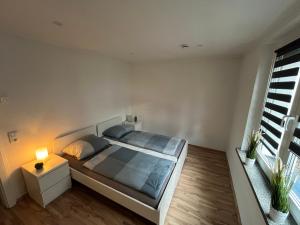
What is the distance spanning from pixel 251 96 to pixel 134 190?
2.13 meters

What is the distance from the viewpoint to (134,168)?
2.07 m

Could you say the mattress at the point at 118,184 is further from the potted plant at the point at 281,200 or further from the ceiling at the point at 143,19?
the ceiling at the point at 143,19

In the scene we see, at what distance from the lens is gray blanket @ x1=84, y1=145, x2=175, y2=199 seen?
5.85ft

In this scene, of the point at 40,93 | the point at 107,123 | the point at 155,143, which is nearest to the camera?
the point at 40,93

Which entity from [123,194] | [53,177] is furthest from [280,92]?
[53,177]

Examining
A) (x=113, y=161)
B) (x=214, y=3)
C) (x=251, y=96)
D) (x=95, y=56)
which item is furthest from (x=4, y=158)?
(x=251, y=96)

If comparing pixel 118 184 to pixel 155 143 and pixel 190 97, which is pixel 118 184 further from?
pixel 190 97

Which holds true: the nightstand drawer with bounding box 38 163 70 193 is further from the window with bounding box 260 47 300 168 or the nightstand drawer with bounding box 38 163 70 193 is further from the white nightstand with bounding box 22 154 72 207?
the window with bounding box 260 47 300 168

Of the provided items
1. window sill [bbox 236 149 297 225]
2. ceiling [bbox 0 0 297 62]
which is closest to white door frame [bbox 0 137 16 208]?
ceiling [bbox 0 0 297 62]

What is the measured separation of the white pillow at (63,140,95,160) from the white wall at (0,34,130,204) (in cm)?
35

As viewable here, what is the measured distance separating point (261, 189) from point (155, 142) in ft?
6.02

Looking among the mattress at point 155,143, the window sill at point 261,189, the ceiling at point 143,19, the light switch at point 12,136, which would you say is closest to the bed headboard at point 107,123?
the mattress at point 155,143

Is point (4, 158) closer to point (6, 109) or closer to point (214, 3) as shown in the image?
point (6, 109)

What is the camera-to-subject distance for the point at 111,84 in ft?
11.7
